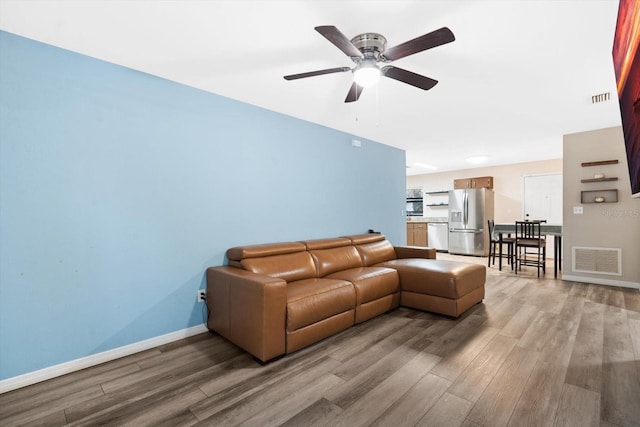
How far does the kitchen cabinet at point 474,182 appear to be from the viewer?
738cm

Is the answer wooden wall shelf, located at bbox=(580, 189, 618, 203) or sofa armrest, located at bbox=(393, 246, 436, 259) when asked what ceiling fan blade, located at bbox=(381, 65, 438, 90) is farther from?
wooden wall shelf, located at bbox=(580, 189, 618, 203)

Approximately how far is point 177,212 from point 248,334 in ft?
4.20

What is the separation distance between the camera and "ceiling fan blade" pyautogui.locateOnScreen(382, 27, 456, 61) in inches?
62.1

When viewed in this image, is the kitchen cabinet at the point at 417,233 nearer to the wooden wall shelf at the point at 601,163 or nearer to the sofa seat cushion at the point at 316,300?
the wooden wall shelf at the point at 601,163

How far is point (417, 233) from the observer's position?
27.0 ft

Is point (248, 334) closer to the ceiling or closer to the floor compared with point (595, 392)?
closer to the ceiling

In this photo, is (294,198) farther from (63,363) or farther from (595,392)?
(595,392)

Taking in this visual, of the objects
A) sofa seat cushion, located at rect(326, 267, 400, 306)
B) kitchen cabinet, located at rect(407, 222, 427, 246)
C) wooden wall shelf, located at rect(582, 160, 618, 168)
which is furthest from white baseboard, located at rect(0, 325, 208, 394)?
kitchen cabinet, located at rect(407, 222, 427, 246)

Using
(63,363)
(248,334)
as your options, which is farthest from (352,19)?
(63,363)

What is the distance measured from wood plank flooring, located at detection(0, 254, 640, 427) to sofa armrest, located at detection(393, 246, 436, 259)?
126cm

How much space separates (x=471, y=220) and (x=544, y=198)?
166 centimetres

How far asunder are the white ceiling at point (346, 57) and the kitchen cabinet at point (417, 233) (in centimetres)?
476

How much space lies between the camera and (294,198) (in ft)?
11.8

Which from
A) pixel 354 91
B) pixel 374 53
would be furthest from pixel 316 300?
pixel 374 53
